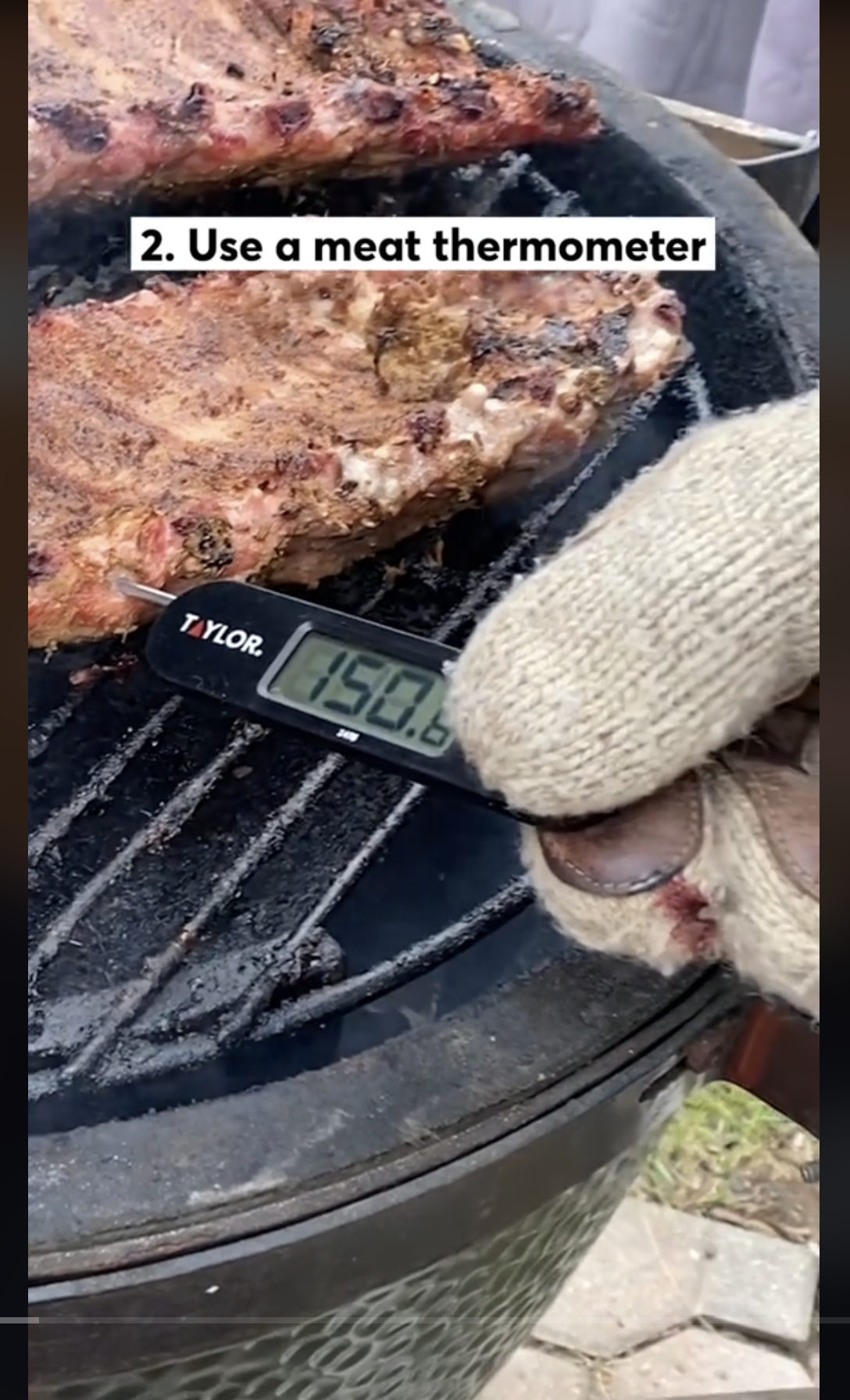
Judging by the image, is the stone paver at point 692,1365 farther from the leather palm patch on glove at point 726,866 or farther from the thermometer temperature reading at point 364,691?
the thermometer temperature reading at point 364,691

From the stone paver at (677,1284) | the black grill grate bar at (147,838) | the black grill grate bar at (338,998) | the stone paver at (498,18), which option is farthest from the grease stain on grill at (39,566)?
the stone paver at (498,18)

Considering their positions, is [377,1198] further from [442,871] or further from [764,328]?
[764,328]

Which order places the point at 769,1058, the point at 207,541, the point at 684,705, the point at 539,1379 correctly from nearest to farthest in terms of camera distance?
the point at 684,705 → the point at 769,1058 → the point at 207,541 → the point at 539,1379

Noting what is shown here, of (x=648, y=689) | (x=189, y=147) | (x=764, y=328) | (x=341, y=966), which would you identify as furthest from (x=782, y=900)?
(x=189, y=147)

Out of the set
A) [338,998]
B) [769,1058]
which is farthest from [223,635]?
[769,1058]

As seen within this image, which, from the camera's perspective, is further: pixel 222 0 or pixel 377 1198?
pixel 222 0

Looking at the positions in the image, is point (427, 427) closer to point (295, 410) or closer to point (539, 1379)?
point (295, 410)
